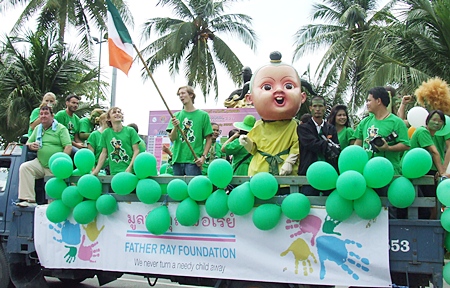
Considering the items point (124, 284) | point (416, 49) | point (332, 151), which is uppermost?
point (416, 49)

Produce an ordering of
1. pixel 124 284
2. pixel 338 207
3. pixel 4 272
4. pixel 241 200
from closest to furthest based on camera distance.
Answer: pixel 338 207, pixel 241 200, pixel 4 272, pixel 124 284

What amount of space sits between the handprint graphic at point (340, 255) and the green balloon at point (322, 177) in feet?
1.40

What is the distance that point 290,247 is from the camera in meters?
3.74

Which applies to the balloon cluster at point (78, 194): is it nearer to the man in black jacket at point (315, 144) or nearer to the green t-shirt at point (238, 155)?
the green t-shirt at point (238, 155)

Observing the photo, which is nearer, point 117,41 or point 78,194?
point 78,194

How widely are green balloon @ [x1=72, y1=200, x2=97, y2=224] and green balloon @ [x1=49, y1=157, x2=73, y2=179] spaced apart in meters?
0.34

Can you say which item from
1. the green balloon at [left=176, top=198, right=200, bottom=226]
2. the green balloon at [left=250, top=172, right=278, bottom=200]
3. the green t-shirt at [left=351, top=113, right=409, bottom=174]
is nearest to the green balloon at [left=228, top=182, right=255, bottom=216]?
the green balloon at [left=250, top=172, right=278, bottom=200]

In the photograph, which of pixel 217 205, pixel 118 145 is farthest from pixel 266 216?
pixel 118 145

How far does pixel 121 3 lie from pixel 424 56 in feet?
36.5

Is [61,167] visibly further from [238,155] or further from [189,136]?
[238,155]

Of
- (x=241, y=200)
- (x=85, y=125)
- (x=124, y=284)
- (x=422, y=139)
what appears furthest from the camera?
→ (x=124, y=284)

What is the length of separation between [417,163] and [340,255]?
89cm

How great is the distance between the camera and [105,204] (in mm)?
4207

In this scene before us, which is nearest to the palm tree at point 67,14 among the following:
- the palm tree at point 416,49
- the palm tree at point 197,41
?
the palm tree at point 197,41
